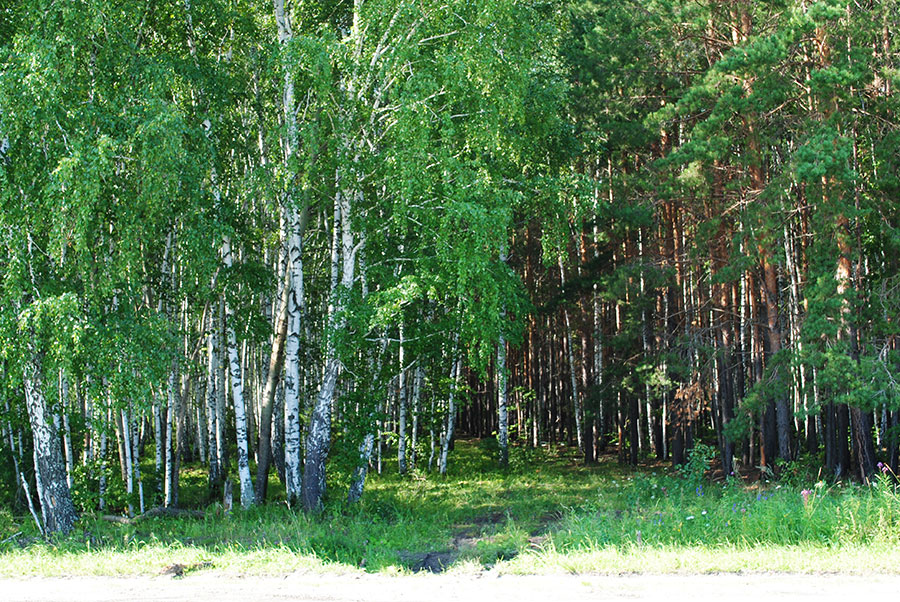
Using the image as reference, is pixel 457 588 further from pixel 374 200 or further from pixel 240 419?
pixel 374 200

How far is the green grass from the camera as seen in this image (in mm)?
6809

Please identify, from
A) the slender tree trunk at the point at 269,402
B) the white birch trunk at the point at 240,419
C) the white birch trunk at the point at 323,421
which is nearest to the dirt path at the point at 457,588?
the white birch trunk at the point at 323,421

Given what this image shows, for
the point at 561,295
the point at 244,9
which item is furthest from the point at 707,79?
the point at 244,9

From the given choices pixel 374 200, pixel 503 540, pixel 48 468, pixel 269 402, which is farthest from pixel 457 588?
pixel 374 200

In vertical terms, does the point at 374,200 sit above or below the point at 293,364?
above

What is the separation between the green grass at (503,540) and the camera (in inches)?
268

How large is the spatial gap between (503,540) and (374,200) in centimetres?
612

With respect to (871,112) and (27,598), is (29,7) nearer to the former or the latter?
(27,598)

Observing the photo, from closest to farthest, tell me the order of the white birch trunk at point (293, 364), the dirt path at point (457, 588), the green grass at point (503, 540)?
the dirt path at point (457, 588), the green grass at point (503, 540), the white birch trunk at point (293, 364)

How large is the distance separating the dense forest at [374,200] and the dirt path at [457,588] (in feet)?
7.40

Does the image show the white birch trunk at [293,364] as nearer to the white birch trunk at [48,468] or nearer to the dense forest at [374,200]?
the dense forest at [374,200]

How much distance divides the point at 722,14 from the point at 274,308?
11.0 m

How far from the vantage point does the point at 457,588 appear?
6539 millimetres

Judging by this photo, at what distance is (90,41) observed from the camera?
9.57 metres
